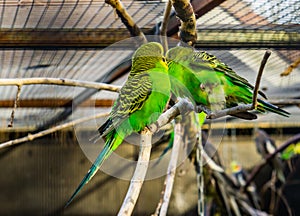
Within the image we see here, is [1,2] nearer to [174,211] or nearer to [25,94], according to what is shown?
[25,94]

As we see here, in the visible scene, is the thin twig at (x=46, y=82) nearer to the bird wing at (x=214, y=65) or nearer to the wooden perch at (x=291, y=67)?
the bird wing at (x=214, y=65)

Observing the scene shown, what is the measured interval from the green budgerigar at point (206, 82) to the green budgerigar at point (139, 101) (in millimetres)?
17

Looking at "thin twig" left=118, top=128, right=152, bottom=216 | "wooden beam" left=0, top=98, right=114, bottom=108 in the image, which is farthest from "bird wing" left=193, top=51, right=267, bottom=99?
"wooden beam" left=0, top=98, right=114, bottom=108

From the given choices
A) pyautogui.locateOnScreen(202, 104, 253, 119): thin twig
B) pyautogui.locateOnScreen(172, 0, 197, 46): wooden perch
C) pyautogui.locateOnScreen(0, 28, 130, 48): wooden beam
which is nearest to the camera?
pyautogui.locateOnScreen(202, 104, 253, 119): thin twig

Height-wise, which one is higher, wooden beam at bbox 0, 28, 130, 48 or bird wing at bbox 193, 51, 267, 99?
wooden beam at bbox 0, 28, 130, 48

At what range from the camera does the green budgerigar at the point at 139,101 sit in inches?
20.9

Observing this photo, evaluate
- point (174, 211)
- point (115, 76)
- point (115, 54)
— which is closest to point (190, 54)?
point (115, 54)

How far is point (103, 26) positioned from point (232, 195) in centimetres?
80

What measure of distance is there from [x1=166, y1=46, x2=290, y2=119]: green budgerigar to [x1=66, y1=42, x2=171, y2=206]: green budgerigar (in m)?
0.02

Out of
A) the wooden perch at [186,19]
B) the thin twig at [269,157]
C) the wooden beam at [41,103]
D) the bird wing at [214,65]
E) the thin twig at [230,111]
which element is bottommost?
the thin twig at [269,157]

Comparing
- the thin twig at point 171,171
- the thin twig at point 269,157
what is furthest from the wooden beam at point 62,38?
the thin twig at point 269,157

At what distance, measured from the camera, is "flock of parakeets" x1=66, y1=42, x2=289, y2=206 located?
53 centimetres

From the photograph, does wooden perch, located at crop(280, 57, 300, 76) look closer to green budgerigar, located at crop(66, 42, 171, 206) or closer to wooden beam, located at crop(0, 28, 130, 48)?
wooden beam, located at crop(0, 28, 130, 48)

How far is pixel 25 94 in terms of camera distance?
131 centimetres
